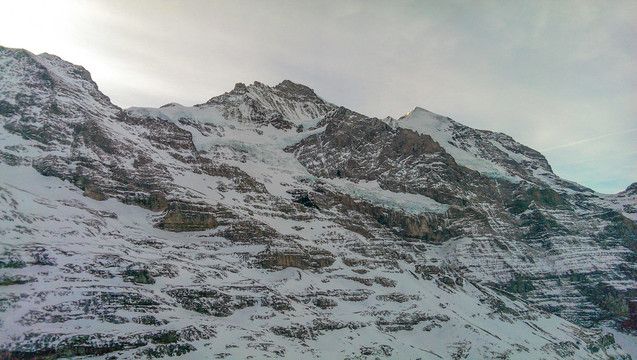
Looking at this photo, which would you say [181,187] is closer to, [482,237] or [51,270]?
[51,270]

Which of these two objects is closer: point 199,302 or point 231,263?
point 199,302

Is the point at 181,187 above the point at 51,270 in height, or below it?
above

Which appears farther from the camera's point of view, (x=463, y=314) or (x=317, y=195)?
(x=317, y=195)

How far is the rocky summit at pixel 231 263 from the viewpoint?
95.9m

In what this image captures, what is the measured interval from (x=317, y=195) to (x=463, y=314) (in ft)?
224

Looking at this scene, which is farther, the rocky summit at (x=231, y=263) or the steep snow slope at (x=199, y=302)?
the rocky summit at (x=231, y=263)

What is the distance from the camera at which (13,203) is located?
111188 millimetres

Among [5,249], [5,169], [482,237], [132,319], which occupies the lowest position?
[132,319]

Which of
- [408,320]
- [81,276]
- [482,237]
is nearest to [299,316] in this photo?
[408,320]

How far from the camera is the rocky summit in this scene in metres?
Result: 95.9

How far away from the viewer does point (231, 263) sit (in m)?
134

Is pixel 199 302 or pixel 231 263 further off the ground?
pixel 231 263

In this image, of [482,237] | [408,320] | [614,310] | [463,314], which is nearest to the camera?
[408,320]

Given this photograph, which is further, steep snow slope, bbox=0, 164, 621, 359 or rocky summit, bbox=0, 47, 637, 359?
rocky summit, bbox=0, 47, 637, 359
